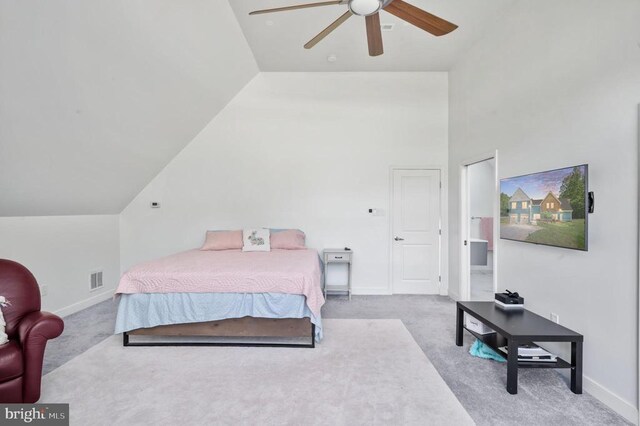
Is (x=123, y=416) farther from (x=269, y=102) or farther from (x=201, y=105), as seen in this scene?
(x=269, y=102)

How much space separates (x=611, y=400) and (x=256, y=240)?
363cm

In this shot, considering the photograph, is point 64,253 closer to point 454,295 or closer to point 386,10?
point 386,10

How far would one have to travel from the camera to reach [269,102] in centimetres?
454

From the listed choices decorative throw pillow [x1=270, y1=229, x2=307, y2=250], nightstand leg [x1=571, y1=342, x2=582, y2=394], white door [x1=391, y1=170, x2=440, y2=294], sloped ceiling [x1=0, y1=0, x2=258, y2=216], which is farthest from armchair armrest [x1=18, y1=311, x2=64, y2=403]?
white door [x1=391, y1=170, x2=440, y2=294]

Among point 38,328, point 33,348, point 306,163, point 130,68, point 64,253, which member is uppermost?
point 130,68

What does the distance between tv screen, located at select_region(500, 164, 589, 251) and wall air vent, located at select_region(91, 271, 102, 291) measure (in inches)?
200

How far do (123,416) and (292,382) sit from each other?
42.1 inches

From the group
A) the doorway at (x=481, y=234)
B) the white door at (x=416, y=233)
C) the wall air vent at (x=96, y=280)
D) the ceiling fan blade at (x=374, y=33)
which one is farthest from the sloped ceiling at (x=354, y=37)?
the wall air vent at (x=96, y=280)

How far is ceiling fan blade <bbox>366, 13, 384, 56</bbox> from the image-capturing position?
206cm

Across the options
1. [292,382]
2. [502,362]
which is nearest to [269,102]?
[292,382]

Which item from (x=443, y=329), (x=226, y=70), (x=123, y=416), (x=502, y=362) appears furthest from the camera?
(x=226, y=70)

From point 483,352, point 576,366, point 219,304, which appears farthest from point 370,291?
point 576,366

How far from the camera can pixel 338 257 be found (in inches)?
167

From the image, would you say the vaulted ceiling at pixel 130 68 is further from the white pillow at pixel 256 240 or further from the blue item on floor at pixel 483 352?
the blue item on floor at pixel 483 352
